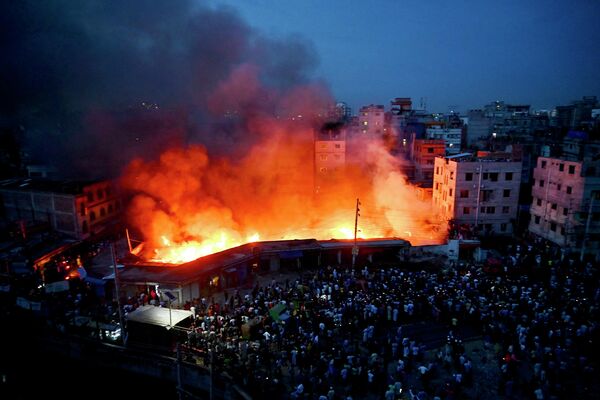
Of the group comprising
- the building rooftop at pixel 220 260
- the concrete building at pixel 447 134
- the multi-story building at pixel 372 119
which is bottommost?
the building rooftop at pixel 220 260

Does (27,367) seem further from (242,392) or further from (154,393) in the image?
(242,392)

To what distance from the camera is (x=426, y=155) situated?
136 feet

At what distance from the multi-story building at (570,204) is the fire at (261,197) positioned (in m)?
7.25

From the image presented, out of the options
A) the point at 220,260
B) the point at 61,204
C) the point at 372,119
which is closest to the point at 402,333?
the point at 220,260

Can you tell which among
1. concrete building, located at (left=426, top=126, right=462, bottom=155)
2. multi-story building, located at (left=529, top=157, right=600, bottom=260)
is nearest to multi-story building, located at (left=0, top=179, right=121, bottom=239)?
multi-story building, located at (left=529, top=157, right=600, bottom=260)

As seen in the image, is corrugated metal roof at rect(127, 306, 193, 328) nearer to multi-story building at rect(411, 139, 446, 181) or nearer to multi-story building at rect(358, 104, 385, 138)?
multi-story building at rect(411, 139, 446, 181)

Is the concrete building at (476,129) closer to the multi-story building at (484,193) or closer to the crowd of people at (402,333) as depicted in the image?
the multi-story building at (484,193)

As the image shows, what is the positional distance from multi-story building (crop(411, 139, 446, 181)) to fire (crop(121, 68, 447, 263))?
3.50 m

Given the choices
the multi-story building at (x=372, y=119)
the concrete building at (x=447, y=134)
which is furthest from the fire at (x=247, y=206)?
the multi-story building at (x=372, y=119)

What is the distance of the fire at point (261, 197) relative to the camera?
102 ft

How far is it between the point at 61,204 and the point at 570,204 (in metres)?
34.2

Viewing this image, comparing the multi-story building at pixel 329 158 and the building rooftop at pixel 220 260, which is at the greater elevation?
the multi-story building at pixel 329 158

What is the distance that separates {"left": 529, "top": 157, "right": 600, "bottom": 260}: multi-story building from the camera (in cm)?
2620

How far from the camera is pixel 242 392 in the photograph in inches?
509
